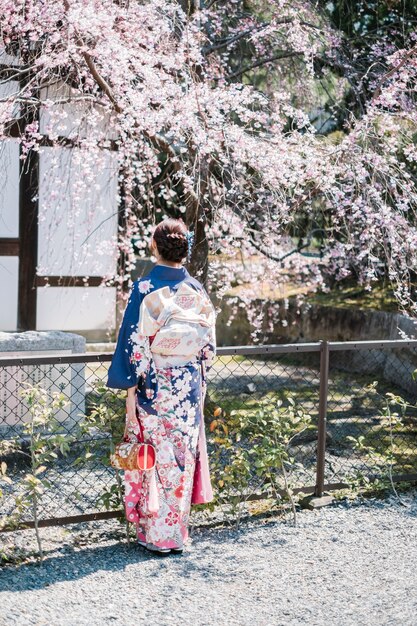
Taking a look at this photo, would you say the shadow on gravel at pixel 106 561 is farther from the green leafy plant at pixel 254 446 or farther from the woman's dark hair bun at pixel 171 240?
the woman's dark hair bun at pixel 171 240

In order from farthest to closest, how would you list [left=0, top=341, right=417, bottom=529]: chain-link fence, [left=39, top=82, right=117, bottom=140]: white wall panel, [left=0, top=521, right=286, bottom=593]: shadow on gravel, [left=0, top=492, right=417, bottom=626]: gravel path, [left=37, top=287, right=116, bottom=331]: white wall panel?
[left=37, top=287, right=116, bottom=331]: white wall panel < [left=39, top=82, right=117, bottom=140]: white wall panel < [left=0, top=341, right=417, bottom=529]: chain-link fence < [left=0, top=521, right=286, bottom=593]: shadow on gravel < [left=0, top=492, right=417, bottom=626]: gravel path

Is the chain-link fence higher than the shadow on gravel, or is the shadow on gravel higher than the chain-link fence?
the chain-link fence

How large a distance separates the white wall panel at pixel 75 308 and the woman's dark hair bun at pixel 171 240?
528 centimetres

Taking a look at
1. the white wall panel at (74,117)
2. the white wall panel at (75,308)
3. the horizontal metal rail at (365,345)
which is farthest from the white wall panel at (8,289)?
the horizontal metal rail at (365,345)

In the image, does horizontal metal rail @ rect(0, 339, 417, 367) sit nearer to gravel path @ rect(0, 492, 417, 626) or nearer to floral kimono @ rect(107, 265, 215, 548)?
floral kimono @ rect(107, 265, 215, 548)

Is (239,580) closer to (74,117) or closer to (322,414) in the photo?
(322,414)

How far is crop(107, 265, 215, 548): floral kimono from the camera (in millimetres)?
4367

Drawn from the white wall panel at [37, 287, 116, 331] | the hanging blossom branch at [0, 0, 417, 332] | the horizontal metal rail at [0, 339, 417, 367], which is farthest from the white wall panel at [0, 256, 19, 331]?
the horizontal metal rail at [0, 339, 417, 367]

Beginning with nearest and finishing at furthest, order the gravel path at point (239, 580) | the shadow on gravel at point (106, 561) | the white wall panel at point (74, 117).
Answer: the gravel path at point (239, 580) < the shadow on gravel at point (106, 561) < the white wall panel at point (74, 117)

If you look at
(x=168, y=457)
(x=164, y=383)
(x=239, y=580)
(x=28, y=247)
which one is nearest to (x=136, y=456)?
(x=168, y=457)

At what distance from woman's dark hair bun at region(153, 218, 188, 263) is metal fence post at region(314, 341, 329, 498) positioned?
53.9 inches

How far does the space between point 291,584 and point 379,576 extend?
465 millimetres

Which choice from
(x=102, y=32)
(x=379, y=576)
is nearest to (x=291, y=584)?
(x=379, y=576)

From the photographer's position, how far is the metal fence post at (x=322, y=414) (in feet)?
17.7
